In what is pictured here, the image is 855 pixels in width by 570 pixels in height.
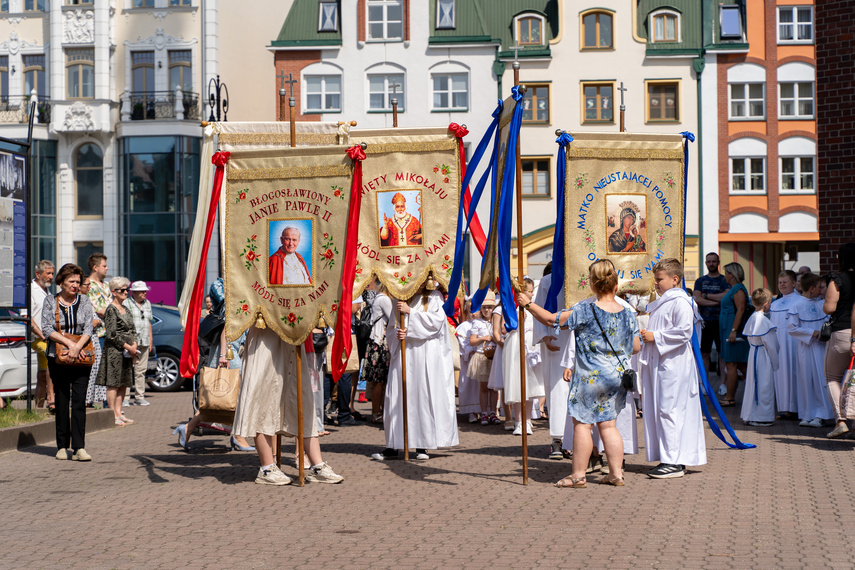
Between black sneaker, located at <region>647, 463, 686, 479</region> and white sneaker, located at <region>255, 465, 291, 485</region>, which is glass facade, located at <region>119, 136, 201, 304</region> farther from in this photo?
black sneaker, located at <region>647, 463, 686, 479</region>

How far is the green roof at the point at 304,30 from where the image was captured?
39.4m

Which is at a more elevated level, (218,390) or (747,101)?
(747,101)

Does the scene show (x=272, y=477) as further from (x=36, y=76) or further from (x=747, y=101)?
(x=36, y=76)

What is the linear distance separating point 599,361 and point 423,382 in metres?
2.34

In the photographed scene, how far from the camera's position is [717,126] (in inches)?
1534

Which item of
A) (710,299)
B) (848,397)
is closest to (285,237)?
(848,397)

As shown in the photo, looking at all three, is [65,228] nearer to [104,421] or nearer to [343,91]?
[343,91]

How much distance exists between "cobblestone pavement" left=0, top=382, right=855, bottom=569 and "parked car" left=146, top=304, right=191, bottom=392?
27.4 ft

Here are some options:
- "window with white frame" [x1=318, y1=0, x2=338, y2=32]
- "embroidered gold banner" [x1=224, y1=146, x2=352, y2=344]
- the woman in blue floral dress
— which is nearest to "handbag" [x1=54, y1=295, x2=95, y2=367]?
"embroidered gold banner" [x1=224, y1=146, x2=352, y2=344]

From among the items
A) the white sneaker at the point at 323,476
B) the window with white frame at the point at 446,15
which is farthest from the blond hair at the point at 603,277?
the window with white frame at the point at 446,15

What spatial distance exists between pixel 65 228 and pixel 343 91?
11.7 m

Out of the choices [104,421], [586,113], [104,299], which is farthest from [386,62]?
[104,421]

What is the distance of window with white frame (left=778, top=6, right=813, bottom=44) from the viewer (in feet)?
129

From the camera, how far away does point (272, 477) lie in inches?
349
